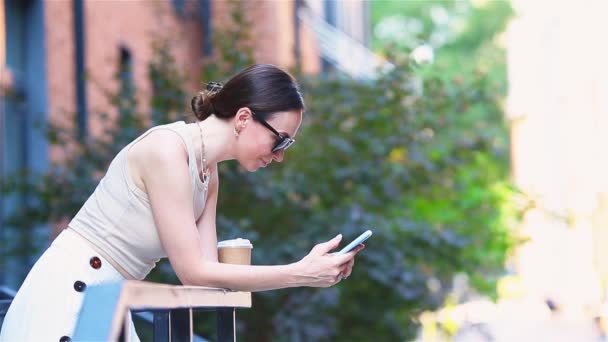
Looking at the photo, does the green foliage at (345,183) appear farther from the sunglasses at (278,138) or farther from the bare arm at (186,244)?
the bare arm at (186,244)

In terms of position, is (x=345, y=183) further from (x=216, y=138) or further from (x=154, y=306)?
(x=154, y=306)

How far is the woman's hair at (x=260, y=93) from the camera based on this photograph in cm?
273

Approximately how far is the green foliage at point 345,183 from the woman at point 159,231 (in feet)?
13.0

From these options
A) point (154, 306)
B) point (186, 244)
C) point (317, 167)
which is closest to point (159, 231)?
point (186, 244)

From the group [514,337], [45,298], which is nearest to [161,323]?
[45,298]

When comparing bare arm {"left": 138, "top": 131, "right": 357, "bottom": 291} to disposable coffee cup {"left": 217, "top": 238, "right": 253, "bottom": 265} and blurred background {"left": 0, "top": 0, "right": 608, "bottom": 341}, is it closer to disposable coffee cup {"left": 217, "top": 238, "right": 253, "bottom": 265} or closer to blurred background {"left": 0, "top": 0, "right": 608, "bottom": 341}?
disposable coffee cup {"left": 217, "top": 238, "right": 253, "bottom": 265}

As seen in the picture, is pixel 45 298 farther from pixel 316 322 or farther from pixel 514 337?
pixel 514 337

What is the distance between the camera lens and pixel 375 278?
7.36 meters

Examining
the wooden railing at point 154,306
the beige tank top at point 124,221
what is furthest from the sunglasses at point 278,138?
the wooden railing at point 154,306

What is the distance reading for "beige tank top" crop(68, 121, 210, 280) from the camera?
260 centimetres

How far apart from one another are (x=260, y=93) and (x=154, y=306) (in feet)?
3.06

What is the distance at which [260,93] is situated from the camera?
2730 mm

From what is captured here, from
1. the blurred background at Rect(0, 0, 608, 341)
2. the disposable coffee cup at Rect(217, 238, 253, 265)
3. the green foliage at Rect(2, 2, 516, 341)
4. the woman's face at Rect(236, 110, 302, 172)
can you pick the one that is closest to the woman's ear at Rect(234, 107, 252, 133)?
the woman's face at Rect(236, 110, 302, 172)

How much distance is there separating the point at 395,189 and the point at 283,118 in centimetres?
513
